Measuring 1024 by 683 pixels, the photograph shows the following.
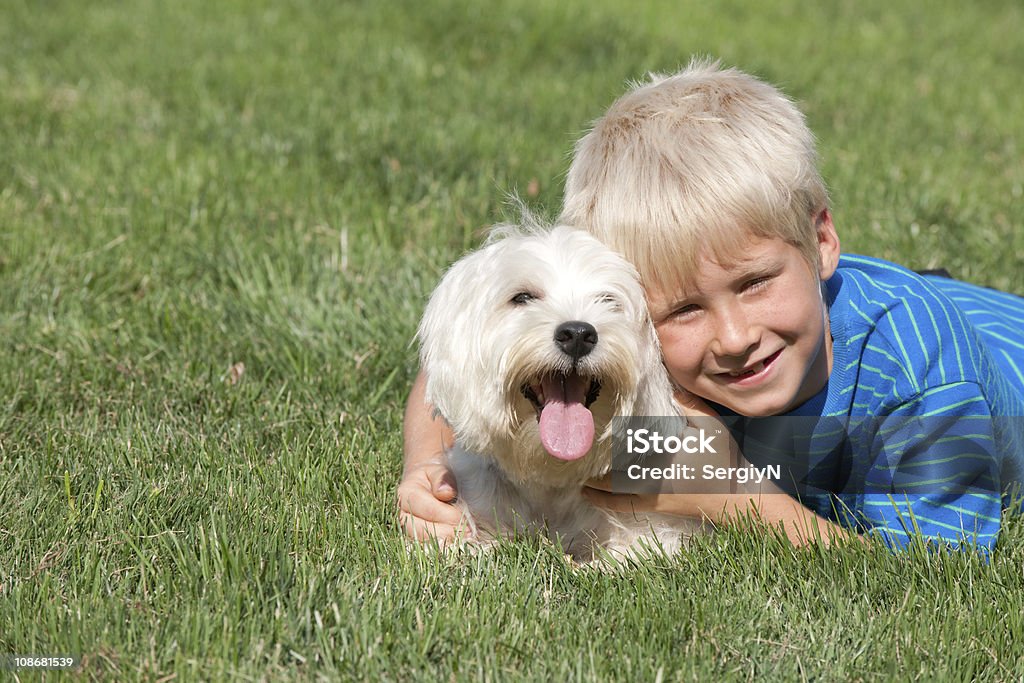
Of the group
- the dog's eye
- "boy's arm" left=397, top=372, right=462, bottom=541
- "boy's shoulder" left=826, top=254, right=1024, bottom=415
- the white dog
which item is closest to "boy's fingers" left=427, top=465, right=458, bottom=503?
"boy's arm" left=397, top=372, right=462, bottom=541

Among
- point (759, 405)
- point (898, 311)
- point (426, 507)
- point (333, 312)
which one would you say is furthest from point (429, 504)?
point (333, 312)

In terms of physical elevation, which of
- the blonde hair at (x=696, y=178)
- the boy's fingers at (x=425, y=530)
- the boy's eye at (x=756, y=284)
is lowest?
the boy's fingers at (x=425, y=530)

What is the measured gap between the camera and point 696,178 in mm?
2840

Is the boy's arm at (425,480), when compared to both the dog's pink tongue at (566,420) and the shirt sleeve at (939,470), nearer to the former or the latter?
the dog's pink tongue at (566,420)

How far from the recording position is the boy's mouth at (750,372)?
2.94 meters

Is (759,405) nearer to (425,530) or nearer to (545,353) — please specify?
(545,353)

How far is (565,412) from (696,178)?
67 centimetres

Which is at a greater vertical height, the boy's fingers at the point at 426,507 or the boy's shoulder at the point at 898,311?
the boy's shoulder at the point at 898,311

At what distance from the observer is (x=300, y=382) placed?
403cm

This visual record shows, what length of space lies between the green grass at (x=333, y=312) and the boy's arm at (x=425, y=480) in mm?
99

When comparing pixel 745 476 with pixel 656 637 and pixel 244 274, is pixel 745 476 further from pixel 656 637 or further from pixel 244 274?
pixel 244 274

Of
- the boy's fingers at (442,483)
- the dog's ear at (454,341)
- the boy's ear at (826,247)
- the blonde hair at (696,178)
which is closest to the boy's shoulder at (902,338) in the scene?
the boy's ear at (826,247)

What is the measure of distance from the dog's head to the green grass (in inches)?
12.8

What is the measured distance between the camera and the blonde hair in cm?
282
